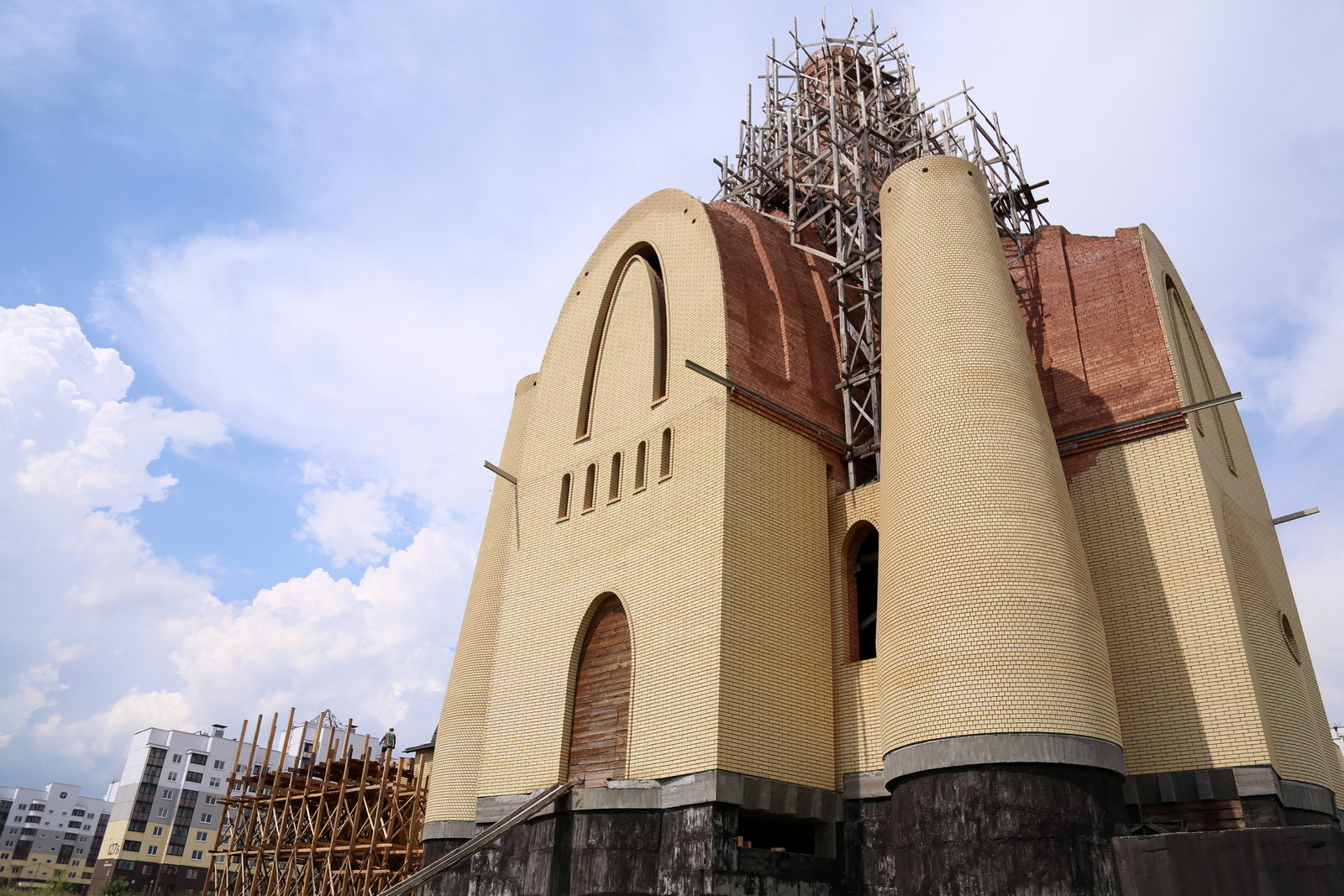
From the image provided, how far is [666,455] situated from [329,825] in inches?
681

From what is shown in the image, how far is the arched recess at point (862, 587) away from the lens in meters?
13.5

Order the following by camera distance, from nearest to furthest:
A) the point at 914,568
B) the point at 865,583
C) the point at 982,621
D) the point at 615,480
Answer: the point at 982,621 → the point at 914,568 → the point at 865,583 → the point at 615,480

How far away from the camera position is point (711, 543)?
41.0ft

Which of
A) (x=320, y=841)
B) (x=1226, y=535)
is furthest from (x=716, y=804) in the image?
(x=320, y=841)

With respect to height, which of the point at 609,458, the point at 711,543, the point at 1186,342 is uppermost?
the point at 1186,342

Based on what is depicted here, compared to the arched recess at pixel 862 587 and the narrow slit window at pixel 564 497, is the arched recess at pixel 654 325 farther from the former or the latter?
the arched recess at pixel 862 587

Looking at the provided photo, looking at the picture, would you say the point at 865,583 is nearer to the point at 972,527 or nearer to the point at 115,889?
the point at 972,527

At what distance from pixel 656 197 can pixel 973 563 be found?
961 cm

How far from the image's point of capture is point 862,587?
14859mm

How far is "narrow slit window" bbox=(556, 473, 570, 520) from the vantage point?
1578cm

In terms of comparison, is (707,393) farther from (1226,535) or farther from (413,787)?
(413,787)

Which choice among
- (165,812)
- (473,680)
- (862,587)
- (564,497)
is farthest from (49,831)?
(862,587)

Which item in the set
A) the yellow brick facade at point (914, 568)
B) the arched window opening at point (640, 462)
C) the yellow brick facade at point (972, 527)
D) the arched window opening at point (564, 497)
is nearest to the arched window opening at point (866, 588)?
the yellow brick facade at point (914, 568)

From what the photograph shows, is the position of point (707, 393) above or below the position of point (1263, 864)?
above
